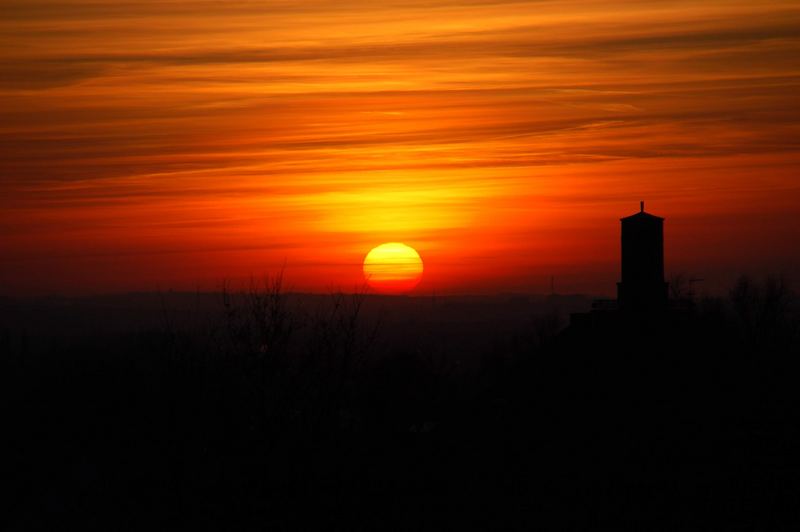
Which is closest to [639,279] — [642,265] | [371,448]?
[642,265]

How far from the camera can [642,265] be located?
4762cm

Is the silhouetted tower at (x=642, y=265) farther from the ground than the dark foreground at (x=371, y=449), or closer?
farther from the ground

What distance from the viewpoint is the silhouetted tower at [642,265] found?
47.2 meters

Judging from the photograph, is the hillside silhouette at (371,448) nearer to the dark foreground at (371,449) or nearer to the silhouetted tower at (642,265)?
the dark foreground at (371,449)

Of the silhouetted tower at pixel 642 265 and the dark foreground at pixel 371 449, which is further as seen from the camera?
the silhouetted tower at pixel 642 265

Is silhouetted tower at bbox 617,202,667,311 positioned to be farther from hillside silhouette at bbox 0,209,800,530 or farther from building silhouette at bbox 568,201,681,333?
hillside silhouette at bbox 0,209,800,530

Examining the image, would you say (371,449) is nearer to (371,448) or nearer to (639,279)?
(371,448)

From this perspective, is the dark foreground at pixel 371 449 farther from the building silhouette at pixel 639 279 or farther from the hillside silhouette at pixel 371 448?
the building silhouette at pixel 639 279

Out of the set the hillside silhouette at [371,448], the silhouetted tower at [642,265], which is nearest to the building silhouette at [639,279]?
the silhouetted tower at [642,265]

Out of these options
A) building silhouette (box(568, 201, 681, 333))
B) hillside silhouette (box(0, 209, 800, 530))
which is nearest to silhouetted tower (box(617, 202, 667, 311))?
building silhouette (box(568, 201, 681, 333))

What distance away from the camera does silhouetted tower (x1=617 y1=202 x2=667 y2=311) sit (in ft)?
155

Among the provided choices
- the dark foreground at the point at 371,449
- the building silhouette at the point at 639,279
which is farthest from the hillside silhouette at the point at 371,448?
the building silhouette at the point at 639,279

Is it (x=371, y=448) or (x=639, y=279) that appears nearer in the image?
(x=371, y=448)

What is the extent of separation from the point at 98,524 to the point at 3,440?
1549cm
